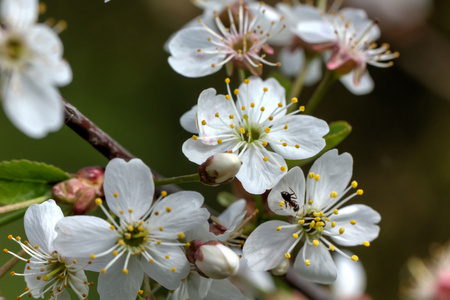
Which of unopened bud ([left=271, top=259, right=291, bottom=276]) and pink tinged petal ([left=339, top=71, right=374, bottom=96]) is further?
pink tinged petal ([left=339, top=71, right=374, bottom=96])

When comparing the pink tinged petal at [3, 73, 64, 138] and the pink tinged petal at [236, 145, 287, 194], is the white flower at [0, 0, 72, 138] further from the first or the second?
the pink tinged petal at [236, 145, 287, 194]

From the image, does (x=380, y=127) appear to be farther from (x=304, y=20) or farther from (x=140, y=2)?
(x=304, y=20)

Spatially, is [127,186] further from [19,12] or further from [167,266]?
[19,12]

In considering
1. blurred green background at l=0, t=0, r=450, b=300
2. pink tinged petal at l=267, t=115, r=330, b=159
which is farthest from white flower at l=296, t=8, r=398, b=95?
blurred green background at l=0, t=0, r=450, b=300

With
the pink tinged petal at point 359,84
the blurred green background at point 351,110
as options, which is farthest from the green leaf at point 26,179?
the blurred green background at point 351,110

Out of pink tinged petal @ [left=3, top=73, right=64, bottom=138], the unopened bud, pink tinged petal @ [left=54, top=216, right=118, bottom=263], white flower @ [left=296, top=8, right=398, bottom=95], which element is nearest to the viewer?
pink tinged petal @ [left=3, top=73, right=64, bottom=138]

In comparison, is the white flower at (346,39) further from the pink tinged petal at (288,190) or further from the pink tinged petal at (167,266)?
the pink tinged petal at (167,266)
